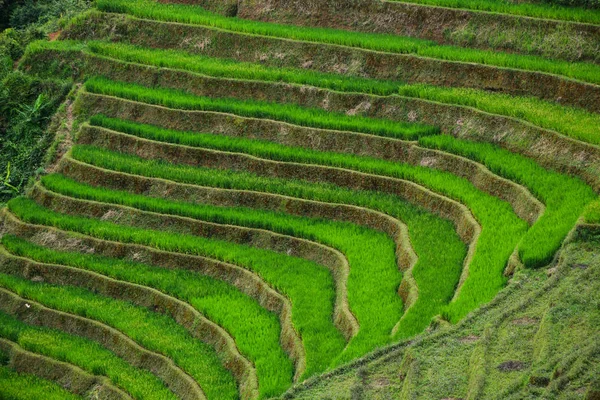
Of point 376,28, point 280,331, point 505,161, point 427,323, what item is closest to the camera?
point 427,323

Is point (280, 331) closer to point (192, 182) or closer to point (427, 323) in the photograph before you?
point (427, 323)

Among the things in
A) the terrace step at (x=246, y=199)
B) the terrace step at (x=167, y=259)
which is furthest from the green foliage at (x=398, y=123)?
the terrace step at (x=167, y=259)

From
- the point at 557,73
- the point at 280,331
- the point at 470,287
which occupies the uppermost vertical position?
the point at 557,73

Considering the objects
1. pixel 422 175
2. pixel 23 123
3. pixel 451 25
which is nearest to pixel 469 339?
pixel 422 175

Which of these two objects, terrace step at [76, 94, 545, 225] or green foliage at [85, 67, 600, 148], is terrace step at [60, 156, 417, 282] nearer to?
terrace step at [76, 94, 545, 225]

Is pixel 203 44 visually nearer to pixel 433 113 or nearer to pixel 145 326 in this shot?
pixel 433 113

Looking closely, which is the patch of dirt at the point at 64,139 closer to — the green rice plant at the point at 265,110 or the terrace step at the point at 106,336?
the green rice plant at the point at 265,110

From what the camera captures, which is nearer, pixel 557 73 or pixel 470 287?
pixel 470 287

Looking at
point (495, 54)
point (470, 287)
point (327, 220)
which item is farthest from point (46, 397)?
point (495, 54)
